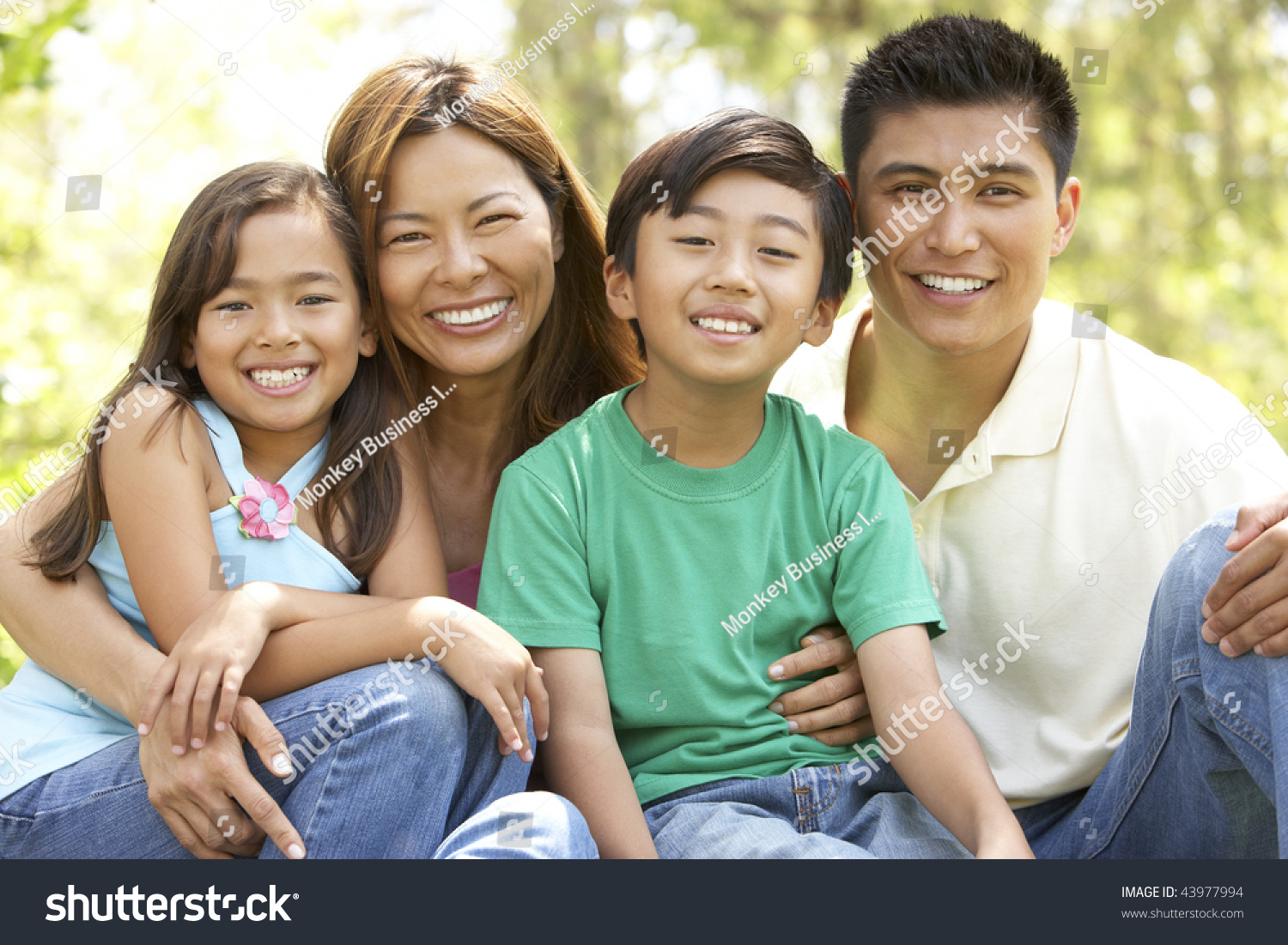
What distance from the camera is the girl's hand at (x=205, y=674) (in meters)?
1.66

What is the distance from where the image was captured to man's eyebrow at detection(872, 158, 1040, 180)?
7.11 feet

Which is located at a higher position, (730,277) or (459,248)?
(459,248)

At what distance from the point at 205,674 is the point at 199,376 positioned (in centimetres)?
65

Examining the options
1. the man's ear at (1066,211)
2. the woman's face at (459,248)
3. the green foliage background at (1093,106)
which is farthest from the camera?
the green foliage background at (1093,106)

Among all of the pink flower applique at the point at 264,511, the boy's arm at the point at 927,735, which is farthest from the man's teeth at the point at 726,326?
the pink flower applique at the point at 264,511

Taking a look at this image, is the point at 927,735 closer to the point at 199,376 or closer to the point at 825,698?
the point at 825,698

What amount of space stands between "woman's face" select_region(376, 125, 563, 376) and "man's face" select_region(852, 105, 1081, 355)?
628 mm

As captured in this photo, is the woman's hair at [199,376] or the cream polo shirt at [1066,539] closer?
the woman's hair at [199,376]

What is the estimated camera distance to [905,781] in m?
1.90

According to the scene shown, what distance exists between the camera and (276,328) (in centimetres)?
198

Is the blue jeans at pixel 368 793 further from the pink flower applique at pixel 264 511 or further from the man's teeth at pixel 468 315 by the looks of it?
the man's teeth at pixel 468 315

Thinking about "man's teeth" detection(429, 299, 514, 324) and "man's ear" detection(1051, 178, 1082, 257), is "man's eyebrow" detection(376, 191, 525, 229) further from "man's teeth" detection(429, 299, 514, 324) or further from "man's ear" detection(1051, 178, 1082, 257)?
"man's ear" detection(1051, 178, 1082, 257)

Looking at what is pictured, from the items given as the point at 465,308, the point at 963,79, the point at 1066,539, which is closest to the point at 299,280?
the point at 465,308

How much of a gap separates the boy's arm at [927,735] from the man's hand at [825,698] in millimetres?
54
